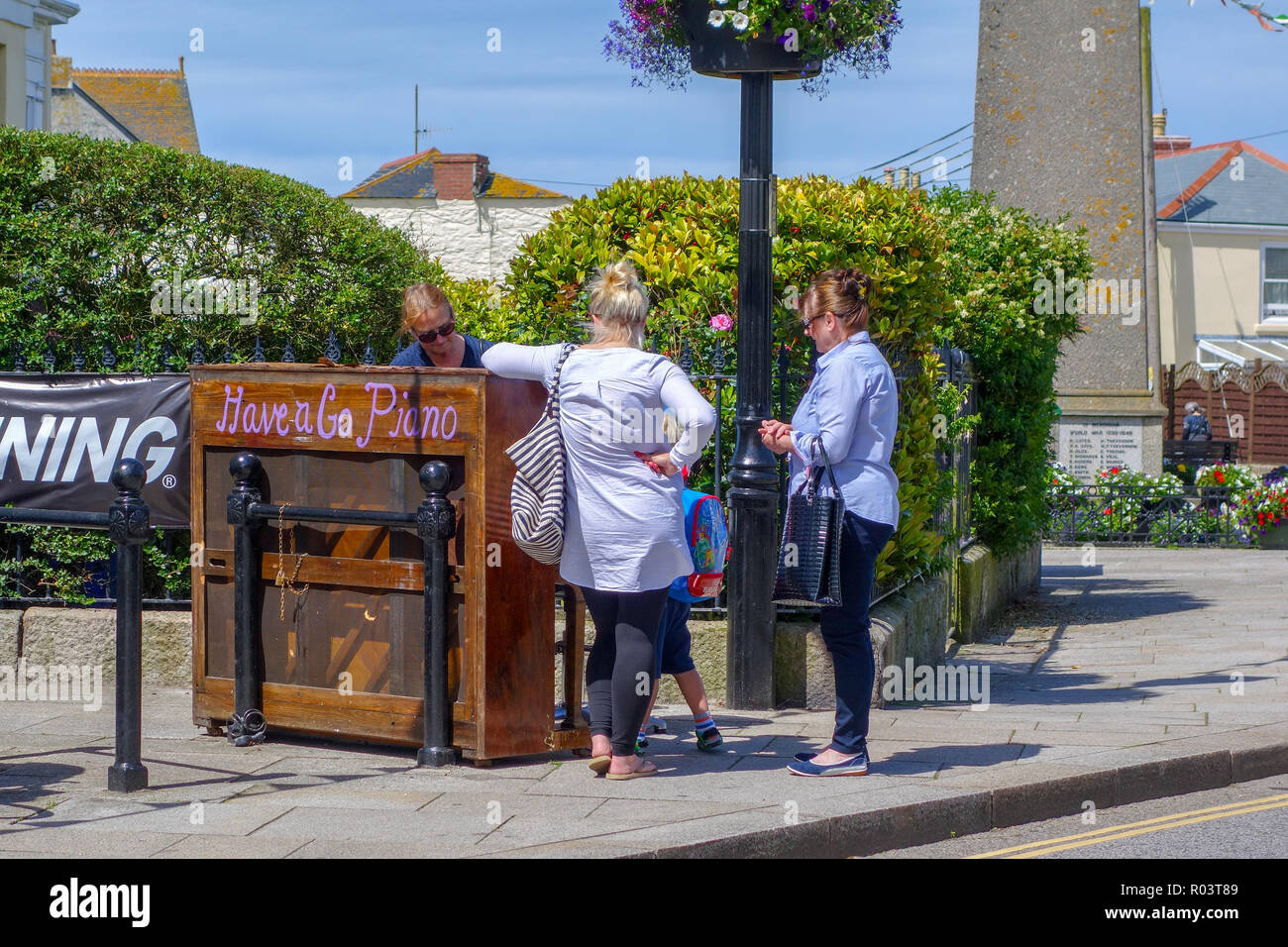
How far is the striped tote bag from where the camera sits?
532 centimetres

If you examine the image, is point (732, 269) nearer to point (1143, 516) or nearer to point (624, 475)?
point (624, 475)

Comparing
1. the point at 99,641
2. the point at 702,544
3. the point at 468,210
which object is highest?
the point at 468,210

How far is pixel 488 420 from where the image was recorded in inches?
219

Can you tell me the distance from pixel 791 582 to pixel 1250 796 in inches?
82.0

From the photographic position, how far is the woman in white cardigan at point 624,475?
5.25m

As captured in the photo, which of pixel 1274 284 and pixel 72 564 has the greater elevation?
pixel 1274 284

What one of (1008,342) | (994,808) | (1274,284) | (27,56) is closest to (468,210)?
(27,56)

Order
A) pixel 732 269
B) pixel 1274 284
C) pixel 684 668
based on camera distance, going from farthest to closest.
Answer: pixel 1274 284, pixel 732 269, pixel 684 668

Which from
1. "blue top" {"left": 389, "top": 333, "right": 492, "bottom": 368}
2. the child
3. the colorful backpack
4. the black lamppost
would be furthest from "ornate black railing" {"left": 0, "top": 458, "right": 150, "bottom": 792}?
the black lamppost

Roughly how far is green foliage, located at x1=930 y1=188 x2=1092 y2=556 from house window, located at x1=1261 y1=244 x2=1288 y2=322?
91.7 feet

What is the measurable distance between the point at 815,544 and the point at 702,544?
1.83 feet

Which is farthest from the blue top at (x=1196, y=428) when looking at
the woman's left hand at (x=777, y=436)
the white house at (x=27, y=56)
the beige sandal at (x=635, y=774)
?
the beige sandal at (x=635, y=774)

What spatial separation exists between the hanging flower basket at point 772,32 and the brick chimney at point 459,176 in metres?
31.1

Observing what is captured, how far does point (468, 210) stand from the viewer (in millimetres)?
37250
